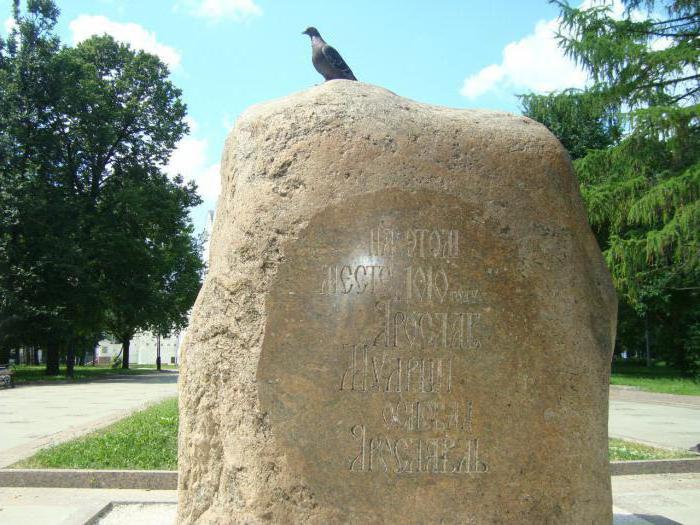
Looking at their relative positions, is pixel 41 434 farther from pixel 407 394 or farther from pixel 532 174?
pixel 532 174

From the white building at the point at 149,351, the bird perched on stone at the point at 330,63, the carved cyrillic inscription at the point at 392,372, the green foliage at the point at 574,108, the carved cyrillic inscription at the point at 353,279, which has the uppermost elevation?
the green foliage at the point at 574,108

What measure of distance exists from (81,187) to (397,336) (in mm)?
28454

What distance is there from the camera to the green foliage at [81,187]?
25.2 meters

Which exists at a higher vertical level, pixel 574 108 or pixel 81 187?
pixel 81 187

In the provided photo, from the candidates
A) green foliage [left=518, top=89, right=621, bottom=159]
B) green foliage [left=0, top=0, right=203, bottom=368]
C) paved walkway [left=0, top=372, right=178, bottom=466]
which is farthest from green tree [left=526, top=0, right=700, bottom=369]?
green foliage [left=0, top=0, right=203, bottom=368]

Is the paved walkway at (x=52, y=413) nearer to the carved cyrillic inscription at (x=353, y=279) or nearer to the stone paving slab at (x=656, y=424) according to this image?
the carved cyrillic inscription at (x=353, y=279)

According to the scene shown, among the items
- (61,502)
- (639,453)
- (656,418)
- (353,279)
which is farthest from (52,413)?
(656,418)

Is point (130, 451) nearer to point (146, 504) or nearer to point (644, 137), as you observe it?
point (146, 504)

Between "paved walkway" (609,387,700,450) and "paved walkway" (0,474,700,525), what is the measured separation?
2.75 meters

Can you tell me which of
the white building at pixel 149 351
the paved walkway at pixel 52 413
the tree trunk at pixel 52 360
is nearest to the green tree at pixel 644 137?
the paved walkway at pixel 52 413

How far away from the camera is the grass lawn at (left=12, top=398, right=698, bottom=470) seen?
7.84 m

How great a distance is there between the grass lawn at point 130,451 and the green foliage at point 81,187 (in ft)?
54.8

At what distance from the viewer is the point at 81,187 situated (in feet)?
96.1

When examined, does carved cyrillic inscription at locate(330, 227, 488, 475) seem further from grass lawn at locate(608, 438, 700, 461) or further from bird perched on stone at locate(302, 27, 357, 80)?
grass lawn at locate(608, 438, 700, 461)
